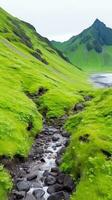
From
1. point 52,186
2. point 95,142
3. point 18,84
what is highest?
point 18,84

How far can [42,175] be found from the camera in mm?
46469

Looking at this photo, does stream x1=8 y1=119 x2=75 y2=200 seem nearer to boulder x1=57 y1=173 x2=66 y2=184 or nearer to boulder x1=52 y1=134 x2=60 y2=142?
boulder x1=57 y1=173 x2=66 y2=184

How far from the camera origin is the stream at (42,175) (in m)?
40.8

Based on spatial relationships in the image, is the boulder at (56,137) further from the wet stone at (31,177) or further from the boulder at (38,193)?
the boulder at (38,193)

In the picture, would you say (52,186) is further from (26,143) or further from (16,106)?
(16,106)

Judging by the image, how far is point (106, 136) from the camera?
49.8m

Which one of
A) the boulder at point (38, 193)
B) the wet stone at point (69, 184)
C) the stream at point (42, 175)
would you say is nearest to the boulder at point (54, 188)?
the stream at point (42, 175)

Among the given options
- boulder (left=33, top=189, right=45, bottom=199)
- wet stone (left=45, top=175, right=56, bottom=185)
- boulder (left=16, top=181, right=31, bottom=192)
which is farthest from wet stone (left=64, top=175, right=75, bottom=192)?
boulder (left=16, top=181, right=31, bottom=192)

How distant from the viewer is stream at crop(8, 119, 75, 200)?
40.8 m

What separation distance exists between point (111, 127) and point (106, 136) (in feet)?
16.8

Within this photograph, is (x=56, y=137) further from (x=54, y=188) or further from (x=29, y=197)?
(x=29, y=197)

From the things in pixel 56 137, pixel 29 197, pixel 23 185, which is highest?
pixel 56 137

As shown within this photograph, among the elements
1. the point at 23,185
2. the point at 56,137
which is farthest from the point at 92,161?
the point at 56,137

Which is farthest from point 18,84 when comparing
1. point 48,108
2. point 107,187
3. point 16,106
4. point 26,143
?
point 107,187
